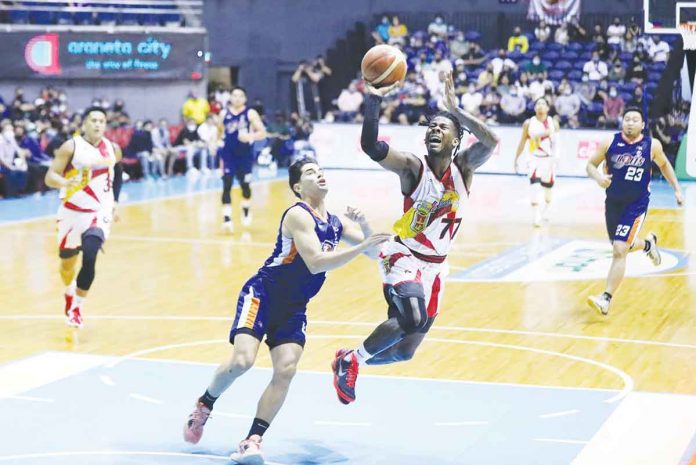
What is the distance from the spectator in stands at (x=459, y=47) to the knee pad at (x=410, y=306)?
23.2m

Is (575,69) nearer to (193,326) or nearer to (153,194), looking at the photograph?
(153,194)

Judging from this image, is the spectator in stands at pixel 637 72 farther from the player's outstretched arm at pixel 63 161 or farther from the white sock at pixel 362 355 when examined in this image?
the white sock at pixel 362 355

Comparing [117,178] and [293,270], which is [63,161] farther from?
[293,270]

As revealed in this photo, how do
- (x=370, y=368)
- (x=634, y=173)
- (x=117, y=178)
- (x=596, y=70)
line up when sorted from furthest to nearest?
(x=596, y=70), (x=634, y=173), (x=117, y=178), (x=370, y=368)

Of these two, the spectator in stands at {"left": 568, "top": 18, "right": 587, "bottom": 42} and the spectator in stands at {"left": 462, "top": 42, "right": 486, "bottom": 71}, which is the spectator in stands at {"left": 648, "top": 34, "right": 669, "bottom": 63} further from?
the spectator in stands at {"left": 462, "top": 42, "right": 486, "bottom": 71}

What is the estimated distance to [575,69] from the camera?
92.2 feet

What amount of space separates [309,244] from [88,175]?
3.94 metres

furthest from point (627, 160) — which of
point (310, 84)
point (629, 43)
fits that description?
point (310, 84)

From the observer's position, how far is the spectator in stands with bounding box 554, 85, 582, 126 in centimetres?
2628

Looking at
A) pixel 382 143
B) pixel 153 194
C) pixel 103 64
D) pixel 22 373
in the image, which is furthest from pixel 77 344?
pixel 103 64

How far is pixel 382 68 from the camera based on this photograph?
6836 mm

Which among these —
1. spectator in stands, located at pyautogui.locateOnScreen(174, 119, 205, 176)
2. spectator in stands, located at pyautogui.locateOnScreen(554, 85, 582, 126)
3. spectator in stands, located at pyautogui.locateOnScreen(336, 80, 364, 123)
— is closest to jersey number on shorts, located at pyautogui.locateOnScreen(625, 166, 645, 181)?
spectator in stands, located at pyautogui.locateOnScreen(554, 85, 582, 126)

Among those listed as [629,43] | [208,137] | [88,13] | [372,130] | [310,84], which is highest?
[372,130]

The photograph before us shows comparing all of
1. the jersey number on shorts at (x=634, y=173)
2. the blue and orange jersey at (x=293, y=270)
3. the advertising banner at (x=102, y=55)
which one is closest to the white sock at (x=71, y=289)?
the blue and orange jersey at (x=293, y=270)
